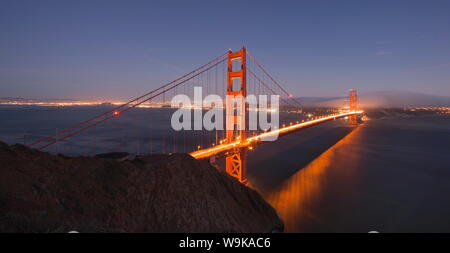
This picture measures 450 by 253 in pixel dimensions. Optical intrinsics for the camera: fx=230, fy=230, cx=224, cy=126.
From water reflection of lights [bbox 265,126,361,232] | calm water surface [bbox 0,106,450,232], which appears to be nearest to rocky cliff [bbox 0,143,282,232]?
water reflection of lights [bbox 265,126,361,232]

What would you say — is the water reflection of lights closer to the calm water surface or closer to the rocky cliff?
the calm water surface

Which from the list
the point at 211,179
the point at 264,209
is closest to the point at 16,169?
the point at 211,179

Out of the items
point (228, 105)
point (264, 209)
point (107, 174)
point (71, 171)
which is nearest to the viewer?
point (71, 171)

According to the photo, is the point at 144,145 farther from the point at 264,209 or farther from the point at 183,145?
the point at 264,209

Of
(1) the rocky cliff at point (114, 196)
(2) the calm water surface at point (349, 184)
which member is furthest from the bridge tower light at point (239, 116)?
(1) the rocky cliff at point (114, 196)

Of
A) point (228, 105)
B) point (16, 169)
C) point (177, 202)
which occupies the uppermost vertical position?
point (228, 105)

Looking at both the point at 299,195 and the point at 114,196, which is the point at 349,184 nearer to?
the point at 299,195

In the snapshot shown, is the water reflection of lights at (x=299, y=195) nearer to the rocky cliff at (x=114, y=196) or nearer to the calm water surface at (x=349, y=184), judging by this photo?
the calm water surface at (x=349, y=184)

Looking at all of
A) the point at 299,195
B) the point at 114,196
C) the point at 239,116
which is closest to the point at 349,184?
the point at 299,195
